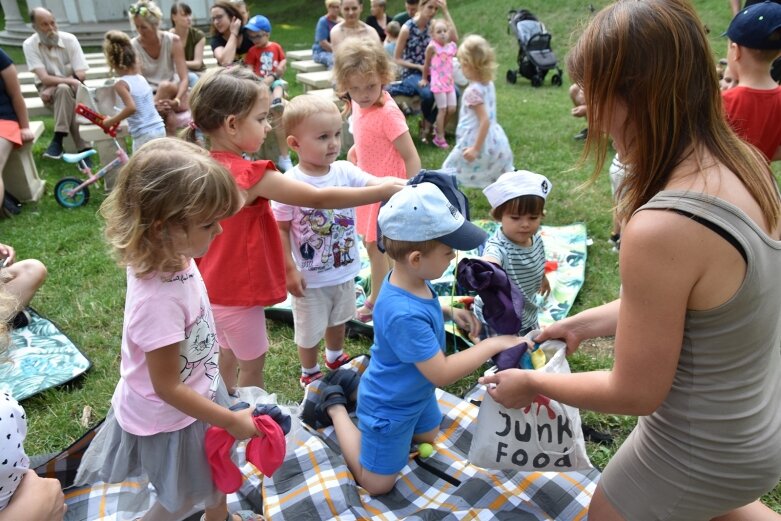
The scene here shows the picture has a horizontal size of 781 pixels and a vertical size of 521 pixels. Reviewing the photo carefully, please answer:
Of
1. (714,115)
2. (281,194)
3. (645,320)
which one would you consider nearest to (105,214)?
(281,194)

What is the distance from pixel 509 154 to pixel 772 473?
441 centimetres

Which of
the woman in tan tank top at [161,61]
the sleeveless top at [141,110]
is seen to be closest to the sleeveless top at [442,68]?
the woman in tan tank top at [161,61]

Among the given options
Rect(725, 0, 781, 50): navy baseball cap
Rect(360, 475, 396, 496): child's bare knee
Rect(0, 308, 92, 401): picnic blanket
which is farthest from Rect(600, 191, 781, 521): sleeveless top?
Rect(0, 308, 92, 401): picnic blanket

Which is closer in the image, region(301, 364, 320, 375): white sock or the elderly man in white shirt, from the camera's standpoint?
Result: region(301, 364, 320, 375): white sock

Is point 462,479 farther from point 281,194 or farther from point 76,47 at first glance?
point 76,47

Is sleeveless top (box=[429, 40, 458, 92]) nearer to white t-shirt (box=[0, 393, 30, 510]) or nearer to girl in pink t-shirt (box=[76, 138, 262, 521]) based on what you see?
girl in pink t-shirt (box=[76, 138, 262, 521])

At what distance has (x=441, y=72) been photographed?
822cm

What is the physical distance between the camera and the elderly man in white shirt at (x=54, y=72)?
7773 mm

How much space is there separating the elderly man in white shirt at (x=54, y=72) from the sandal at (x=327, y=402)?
6.34 metres

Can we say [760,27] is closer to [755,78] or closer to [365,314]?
[755,78]

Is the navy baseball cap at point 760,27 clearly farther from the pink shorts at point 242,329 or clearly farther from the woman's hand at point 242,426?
the woman's hand at point 242,426

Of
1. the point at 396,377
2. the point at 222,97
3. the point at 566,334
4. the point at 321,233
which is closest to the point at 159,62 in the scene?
the point at 321,233

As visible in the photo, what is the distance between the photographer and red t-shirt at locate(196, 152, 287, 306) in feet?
8.95

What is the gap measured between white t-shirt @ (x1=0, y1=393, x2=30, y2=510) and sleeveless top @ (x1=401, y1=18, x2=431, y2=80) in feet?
26.4
